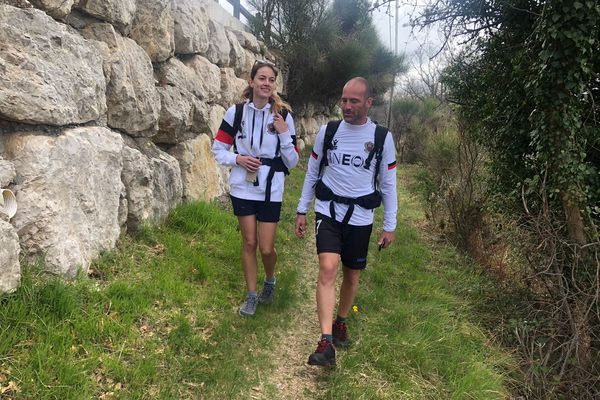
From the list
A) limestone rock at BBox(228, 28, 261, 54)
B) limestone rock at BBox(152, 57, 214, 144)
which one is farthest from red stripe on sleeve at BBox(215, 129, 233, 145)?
limestone rock at BBox(228, 28, 261, 54)

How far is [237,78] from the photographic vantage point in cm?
862

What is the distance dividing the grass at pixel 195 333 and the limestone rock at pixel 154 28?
206 centimetres

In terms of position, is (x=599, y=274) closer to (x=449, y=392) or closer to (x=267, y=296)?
(x=449, y=392)

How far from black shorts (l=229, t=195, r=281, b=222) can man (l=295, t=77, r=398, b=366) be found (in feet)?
1.58

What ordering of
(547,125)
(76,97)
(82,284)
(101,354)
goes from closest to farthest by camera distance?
(101,354) → (82,284) → (76,97) → (547,125)

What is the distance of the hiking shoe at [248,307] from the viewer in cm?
385

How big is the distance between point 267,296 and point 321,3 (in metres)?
13.1

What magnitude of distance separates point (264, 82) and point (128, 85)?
71.1 inches

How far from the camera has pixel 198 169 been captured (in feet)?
20.5

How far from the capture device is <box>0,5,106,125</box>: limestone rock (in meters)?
2.98

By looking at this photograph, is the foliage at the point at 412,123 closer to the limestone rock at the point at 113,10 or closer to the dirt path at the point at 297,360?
the dirt path at the point at 297,360

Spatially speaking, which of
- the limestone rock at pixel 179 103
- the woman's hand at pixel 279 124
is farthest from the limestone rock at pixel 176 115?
the woman's hand at pixel 279 124

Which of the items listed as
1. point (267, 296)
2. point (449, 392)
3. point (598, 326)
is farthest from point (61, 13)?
point (598, 326)

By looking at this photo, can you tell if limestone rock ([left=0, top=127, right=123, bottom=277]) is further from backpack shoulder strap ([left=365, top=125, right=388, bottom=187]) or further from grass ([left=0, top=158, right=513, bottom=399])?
backpack shoulder strap ([left=365, top=125, right=388, bottom=187])
